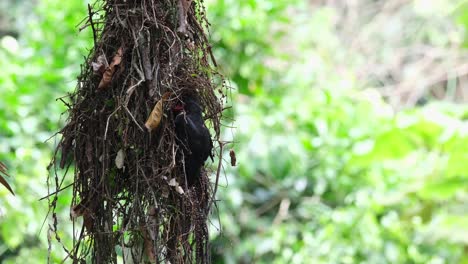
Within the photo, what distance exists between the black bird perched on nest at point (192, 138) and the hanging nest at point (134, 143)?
0.6 inches

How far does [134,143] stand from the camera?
5.65ft

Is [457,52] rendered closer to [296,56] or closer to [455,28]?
[455,28]

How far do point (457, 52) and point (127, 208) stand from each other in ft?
20.8

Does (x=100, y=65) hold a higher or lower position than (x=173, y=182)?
higher

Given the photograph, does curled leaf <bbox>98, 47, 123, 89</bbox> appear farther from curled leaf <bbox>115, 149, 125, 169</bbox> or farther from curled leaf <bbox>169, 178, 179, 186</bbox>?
curled leaf <bbox>169, 178, 179, 186</bbox>

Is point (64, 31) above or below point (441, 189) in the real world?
above

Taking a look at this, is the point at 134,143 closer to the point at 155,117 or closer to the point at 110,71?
the point at 155,117

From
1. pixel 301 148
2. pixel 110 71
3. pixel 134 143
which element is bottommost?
pixel 134 143

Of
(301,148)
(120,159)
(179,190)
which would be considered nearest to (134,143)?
(120,159)

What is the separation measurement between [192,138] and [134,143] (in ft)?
0.49

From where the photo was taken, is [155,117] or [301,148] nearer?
[155,117]

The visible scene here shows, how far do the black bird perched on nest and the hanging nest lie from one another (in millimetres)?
16

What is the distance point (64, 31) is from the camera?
438cm

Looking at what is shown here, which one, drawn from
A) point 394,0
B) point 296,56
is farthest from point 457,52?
point 296,56
